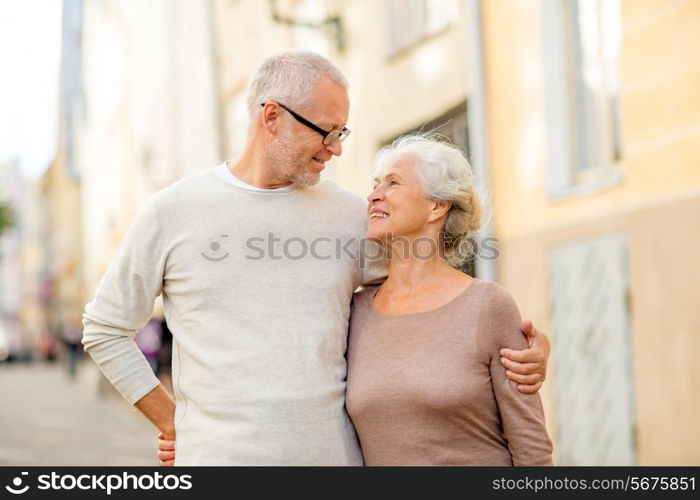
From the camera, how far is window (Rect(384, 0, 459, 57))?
31.9ft

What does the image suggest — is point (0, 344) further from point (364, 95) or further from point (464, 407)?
point (464, 407)

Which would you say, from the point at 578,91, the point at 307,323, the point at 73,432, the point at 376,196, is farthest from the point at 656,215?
the point at 73,432

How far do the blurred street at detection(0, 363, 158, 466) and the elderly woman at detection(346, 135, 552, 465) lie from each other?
672 cm

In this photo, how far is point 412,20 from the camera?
33.8 ft

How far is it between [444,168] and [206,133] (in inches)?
575

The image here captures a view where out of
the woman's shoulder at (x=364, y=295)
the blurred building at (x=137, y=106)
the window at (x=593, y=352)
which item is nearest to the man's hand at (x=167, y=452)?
the woman's shoulder at (x=364, y=295)

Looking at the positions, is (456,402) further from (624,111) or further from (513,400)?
(624,111)

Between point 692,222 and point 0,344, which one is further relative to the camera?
point 0,344

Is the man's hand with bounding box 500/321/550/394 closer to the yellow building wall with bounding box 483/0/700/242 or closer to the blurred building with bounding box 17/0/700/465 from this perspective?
the blurred building with bounding box 17/0/700/465

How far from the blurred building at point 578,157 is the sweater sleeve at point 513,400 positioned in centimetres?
135

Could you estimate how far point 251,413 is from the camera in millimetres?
2762

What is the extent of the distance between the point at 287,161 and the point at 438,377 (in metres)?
0.71

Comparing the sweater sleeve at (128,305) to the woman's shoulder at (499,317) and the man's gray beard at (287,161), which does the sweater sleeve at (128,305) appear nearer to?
the man's gray beard at (287,161)
